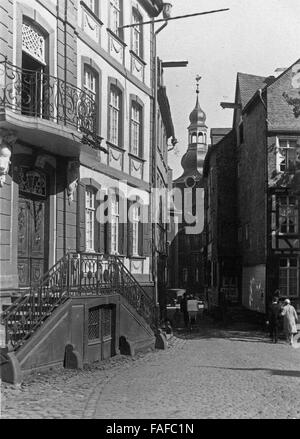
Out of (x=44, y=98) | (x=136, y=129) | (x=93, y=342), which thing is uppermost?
(x=136, y=129)

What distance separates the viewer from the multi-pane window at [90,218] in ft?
58.9

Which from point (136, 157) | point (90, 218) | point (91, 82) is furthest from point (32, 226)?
point (136, 157)

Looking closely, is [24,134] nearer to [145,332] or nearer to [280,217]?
[145,332]

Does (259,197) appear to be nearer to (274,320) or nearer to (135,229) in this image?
(274,320)

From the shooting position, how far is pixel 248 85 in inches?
1449

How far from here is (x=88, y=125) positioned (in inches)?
631

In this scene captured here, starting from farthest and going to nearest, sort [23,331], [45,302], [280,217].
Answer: [280,217]
[45,302]
[23,331]

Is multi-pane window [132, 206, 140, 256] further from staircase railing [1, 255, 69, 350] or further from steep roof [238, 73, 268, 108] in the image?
steep roof [238, 73, 268, 108]

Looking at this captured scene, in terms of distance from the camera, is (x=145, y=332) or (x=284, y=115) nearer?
(x=145, y=332)

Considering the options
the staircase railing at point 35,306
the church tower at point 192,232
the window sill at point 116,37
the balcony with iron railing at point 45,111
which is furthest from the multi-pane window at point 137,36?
the church tower at point 192,232

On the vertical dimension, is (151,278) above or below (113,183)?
below

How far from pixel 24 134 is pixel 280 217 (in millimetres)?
17905

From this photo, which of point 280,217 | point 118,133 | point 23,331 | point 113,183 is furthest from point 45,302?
point 280,217

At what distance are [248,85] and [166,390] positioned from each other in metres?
28.2
